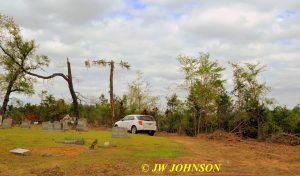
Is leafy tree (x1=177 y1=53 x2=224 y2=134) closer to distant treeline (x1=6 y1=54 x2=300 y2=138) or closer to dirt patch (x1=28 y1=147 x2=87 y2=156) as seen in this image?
distant treeline (x1=6 y1=54 x2=300 y2=138)

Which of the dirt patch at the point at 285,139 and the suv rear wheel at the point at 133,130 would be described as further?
the suv rear wheel at the point at 133,130

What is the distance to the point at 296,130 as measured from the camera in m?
27.8

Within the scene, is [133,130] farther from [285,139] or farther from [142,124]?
[285,139]

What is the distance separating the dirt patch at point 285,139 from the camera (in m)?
25.0

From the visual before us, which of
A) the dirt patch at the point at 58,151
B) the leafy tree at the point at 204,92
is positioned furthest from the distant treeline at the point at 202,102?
the dirt patch at the point at 58,151

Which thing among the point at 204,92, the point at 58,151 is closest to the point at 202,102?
the point at 204,92

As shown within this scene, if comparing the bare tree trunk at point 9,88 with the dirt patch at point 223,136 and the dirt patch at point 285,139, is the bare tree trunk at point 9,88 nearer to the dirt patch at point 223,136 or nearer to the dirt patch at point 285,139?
the dirt patch at point 223,136

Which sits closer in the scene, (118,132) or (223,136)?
(118,132)

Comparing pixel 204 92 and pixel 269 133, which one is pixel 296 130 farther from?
pixel 204 92

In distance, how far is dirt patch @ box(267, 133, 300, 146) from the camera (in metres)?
25.0

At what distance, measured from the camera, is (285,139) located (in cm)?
2562

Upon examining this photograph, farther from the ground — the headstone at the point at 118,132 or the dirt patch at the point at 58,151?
the headstone at the point at 118,132

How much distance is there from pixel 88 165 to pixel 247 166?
5.53 meters

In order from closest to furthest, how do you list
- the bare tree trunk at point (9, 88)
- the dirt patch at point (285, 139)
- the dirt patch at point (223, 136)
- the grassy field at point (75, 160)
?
the grassy field at point (75, 160)
the dirt patch at point (285, 139)
the dirt patch at point (223, 136)
the bare tree trunk at point (9, 88)
